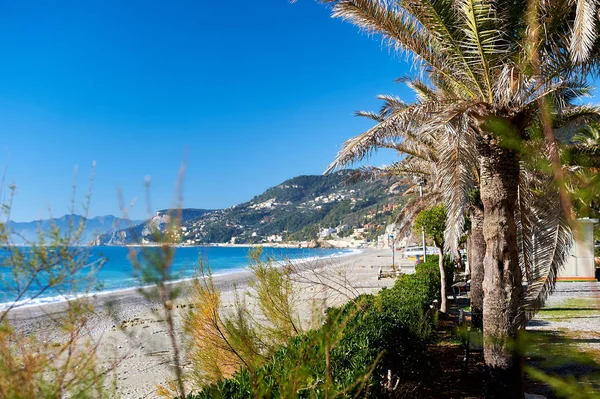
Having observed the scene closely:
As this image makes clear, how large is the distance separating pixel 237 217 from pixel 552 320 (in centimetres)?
9423

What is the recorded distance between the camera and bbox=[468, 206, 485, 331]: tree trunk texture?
352 inches

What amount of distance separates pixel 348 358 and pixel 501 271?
8.89 ft

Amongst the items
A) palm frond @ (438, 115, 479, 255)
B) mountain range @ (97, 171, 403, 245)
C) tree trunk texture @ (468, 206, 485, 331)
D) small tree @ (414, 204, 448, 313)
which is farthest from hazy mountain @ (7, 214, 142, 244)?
mountain range @ (97, 171, 403, 245)

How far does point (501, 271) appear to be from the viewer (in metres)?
5.49

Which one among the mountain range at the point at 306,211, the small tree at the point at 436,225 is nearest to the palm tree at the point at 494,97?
the small tree at the point at 436,225

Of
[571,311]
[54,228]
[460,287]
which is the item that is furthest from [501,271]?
[460,287]

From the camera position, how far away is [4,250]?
8.60 ft

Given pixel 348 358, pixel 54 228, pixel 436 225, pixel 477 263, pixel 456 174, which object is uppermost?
pixel 456 174

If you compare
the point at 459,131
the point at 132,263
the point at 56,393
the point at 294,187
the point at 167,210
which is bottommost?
the point at 56,393

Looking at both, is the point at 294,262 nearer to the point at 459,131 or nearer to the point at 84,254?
the point at 459,131

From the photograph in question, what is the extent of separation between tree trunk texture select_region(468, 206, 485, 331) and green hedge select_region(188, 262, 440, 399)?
6.04 feet

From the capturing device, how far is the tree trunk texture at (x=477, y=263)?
8930 millimetres

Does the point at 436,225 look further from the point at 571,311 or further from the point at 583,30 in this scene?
the point at 583,30

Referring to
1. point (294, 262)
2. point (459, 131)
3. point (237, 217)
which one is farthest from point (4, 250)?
point (237, 217)
